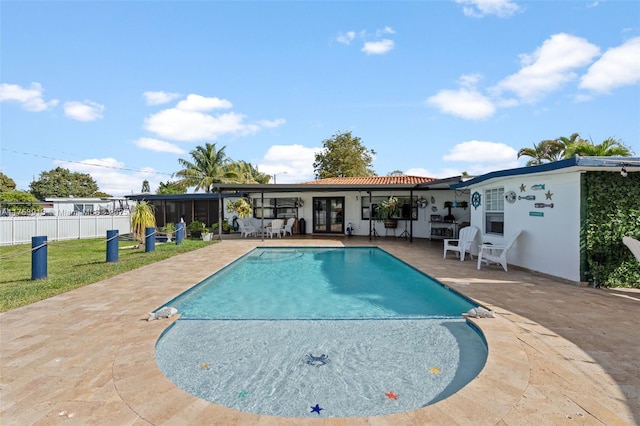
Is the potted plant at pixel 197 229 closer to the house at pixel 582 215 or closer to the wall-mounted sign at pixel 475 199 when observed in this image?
the wall-mounted sign at pixel 475 199

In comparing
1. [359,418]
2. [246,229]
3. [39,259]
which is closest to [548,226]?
[359,418]

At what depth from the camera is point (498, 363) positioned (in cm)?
312

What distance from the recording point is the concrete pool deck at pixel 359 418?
7.63ft

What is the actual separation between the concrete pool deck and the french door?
11709 millimetres

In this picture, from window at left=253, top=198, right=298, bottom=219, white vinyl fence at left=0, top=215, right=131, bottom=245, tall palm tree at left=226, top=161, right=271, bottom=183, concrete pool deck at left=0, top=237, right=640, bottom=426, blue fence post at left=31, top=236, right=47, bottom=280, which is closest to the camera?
concrete pool deck at left=0, top=237, right=640, bottom=426

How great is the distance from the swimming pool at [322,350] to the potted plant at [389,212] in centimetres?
915

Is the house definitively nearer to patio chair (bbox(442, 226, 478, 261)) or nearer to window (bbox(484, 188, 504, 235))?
window (bbox(484, 188, 504, 235))

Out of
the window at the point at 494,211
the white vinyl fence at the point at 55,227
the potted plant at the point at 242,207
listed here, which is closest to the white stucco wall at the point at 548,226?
the window at the point at 494,211

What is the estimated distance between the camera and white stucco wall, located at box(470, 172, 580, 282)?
21.1ft

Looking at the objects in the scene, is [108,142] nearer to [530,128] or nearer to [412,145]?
[412,145]

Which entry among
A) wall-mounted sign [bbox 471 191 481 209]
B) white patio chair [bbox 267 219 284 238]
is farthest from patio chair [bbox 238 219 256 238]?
wall-mounted sign [bbox 471 191 481 209]

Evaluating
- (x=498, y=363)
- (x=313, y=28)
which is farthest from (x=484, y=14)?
(x=498, y=363)

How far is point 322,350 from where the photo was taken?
3.87 meters

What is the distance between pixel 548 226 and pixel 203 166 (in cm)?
2598
